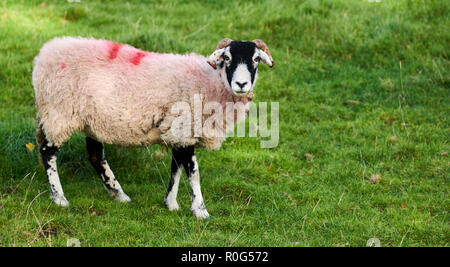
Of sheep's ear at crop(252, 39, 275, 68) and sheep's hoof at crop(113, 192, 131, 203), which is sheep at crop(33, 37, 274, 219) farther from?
sheep's hoof at crop(113, 192, 131, 203)

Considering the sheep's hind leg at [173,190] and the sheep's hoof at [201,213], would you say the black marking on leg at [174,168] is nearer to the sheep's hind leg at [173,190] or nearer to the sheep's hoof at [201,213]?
the sheep's hind leg at [173,190]

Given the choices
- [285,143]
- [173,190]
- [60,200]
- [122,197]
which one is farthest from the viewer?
[285,143]

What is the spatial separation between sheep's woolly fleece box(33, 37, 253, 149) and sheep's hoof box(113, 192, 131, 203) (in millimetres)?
591

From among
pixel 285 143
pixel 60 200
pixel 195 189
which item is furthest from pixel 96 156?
pixel 285 143

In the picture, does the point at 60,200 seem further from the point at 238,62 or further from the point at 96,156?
the point at 238,62

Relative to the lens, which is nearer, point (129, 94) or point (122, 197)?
point (129, 94)

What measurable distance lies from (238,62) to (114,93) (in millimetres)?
1307

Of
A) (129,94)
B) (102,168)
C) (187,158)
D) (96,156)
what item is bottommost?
(102,168)

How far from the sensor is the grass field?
5320mm

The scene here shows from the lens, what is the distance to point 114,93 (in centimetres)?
567

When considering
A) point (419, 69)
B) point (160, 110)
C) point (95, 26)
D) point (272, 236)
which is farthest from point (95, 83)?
point (419, 69)

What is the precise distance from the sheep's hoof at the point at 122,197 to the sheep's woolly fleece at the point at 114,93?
0.59 metres

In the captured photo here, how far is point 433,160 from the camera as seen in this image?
6.87 m
